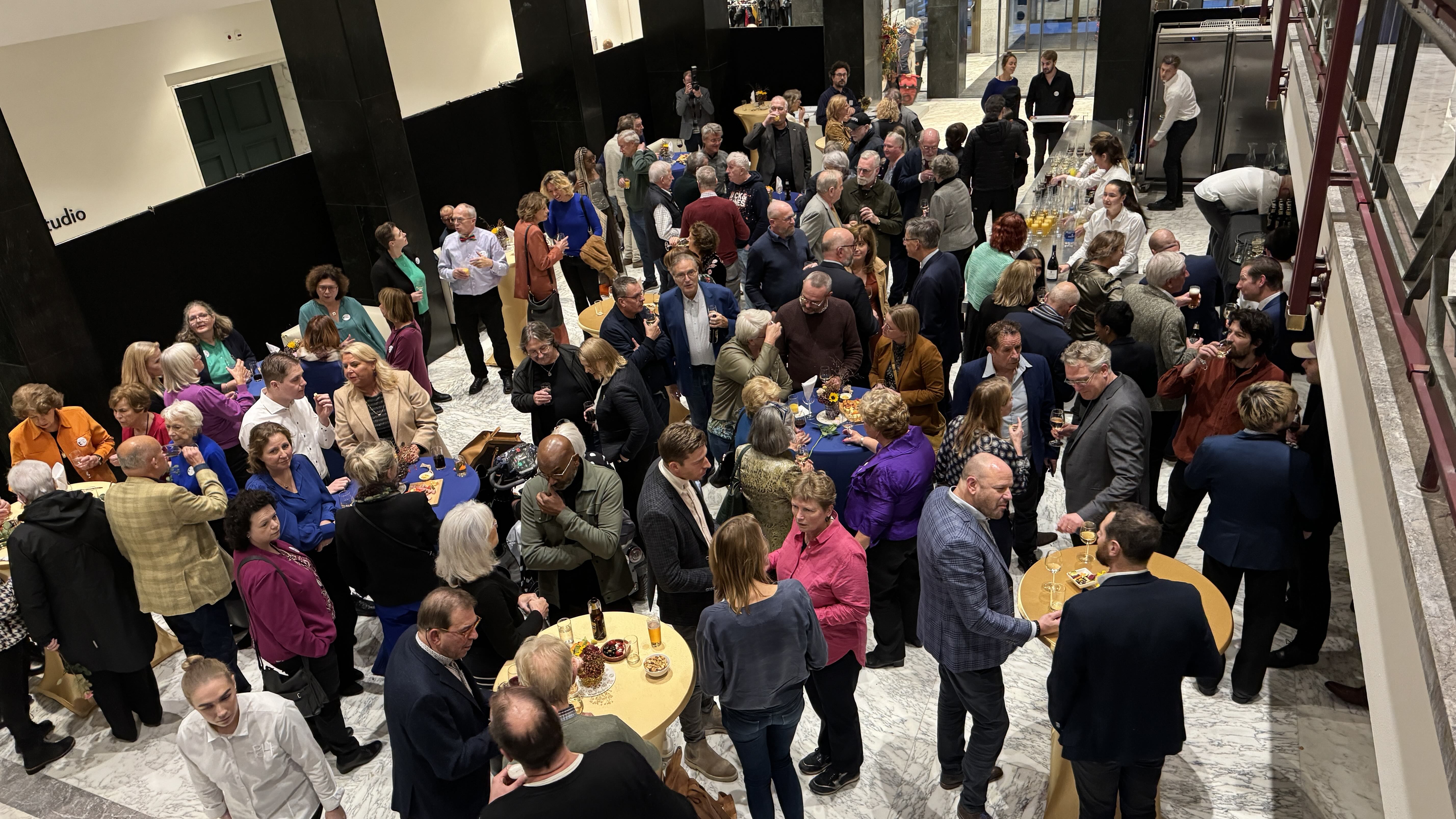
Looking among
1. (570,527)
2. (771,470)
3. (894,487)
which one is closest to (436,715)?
(570,527)

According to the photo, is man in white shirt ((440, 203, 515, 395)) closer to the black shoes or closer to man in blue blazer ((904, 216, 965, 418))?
man in blue blazer ((904, 216, 965, 418))

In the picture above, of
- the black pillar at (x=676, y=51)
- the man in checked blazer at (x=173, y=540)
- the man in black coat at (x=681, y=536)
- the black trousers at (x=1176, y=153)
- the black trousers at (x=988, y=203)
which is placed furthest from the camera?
the black pillar at (x=676, y=51)

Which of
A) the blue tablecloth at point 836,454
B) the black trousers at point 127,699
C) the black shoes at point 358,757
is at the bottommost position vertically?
the black shoes at point 358,757

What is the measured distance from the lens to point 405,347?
6.64m

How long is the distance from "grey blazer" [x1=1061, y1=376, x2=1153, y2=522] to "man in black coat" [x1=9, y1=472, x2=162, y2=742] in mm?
4672

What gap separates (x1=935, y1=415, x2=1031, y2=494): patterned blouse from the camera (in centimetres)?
443

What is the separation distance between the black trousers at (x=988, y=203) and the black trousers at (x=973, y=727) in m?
6.03

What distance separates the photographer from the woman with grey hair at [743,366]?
5.47 metres

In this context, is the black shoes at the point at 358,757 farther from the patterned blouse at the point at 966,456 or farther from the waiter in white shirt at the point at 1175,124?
the waiter in white shirt at the point at 1175,124

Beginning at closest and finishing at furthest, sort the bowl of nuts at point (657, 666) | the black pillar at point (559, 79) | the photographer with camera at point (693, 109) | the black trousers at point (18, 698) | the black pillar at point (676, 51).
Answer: the bowl of nuts at point (657, 666) → the black trousers at point (18, 698) → the black pillar at point (559, 79) → the photographer with camera at point (693, 109) → the black pillar at point (676, 51)

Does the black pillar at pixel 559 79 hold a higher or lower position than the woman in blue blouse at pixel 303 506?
higher

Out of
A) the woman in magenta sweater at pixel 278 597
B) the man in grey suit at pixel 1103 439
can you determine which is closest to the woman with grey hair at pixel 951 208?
the man in grey suit at pixel 1103 439

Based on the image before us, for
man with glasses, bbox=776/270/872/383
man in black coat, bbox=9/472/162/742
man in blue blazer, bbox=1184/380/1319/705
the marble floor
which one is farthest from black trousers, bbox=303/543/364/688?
man in blue blazer, bbox=1184/380/1319/705

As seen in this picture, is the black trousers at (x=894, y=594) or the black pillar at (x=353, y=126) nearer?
the black trousers at (x=894, y=594)
